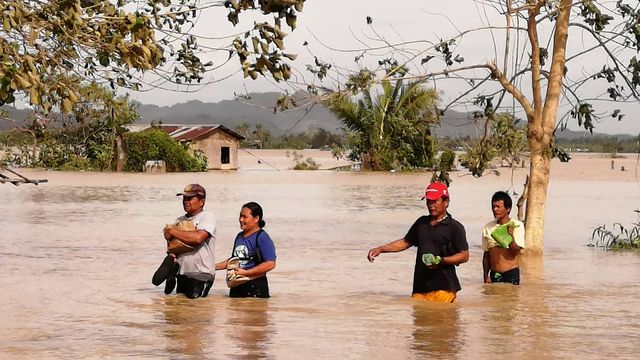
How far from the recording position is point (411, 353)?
923cm

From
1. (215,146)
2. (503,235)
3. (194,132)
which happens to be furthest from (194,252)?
(215,146)

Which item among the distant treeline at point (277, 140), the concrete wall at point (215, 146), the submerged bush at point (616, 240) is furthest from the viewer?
the distant treeline at point (277, 140)

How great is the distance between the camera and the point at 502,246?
11.2 metres

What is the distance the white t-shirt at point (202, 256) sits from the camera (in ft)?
34.5

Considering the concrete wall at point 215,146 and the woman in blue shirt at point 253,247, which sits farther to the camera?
the concrete wall at point 215,146

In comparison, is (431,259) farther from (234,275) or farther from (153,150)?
(153,150)

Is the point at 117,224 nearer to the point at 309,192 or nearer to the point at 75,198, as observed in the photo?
the point at 75,198

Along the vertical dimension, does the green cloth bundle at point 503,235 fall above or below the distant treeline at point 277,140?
below

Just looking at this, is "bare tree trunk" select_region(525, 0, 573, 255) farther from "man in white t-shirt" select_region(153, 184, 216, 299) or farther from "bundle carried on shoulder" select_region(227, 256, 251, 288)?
"bundle carried on shoulder" select_region(227, 256, 251, 288)

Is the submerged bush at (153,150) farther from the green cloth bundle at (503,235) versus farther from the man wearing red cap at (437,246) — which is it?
the man wearing red cap at (437,246)

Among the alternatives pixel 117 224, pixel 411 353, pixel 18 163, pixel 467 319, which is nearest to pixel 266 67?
pixel 411 353

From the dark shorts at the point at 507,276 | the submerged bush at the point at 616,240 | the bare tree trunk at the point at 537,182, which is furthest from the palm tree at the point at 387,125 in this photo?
the dark shorts at the point at 507,276

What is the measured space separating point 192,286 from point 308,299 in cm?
224

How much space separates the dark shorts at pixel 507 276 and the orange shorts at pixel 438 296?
1.54 meters
